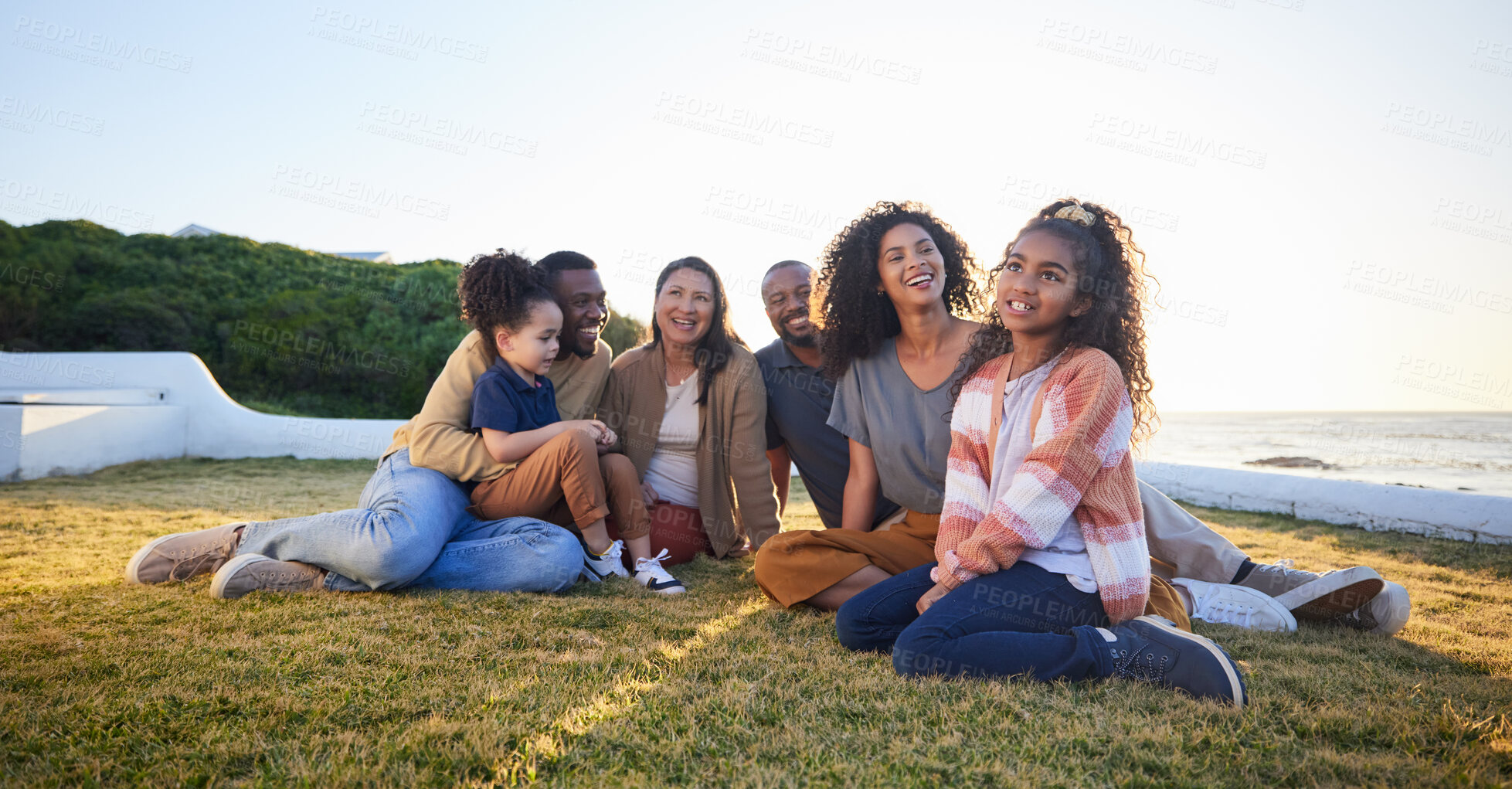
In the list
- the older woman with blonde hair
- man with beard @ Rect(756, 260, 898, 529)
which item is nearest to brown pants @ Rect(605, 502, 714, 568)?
the older woman with blonde hair

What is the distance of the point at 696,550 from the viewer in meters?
4.20

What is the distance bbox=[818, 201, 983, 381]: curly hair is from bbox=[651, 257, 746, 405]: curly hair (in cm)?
72

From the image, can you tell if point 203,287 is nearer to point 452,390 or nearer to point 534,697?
point 452,390

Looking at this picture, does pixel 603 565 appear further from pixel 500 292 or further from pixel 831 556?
pixel 500 292

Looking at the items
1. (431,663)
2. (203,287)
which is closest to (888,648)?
(431,663)

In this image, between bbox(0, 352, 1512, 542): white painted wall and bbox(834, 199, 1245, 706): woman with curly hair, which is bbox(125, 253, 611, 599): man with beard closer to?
bbox(834, 199, 1245, 706): woman with curly hair

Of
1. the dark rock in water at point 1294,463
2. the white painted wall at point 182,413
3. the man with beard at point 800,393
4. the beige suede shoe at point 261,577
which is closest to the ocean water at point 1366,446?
the dark rock in water at point 1294,463

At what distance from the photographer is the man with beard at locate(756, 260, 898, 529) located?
3.94m

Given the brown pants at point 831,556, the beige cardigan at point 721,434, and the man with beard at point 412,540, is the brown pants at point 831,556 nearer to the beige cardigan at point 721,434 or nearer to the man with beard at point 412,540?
the man with beard at point 412,540

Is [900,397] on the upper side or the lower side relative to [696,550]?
upper

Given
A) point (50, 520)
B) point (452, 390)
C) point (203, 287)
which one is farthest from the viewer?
point (203, 287)

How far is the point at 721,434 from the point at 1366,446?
65.7 ft

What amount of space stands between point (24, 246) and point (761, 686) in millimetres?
17285

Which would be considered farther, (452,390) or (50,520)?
(50,520)
